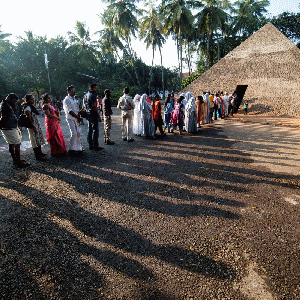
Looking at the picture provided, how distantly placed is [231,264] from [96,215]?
1.78 metres

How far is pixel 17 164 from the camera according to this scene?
459cm

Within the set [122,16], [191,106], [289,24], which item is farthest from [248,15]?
[191,106]

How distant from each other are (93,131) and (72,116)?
732 mm

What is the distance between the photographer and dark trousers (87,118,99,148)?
5691 mm

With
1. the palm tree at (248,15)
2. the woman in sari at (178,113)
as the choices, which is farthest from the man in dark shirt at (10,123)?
the palm tree at (248,15)

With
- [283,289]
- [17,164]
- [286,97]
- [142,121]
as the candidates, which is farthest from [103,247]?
[286,97]

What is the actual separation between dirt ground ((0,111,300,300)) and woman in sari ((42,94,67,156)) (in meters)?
0.67

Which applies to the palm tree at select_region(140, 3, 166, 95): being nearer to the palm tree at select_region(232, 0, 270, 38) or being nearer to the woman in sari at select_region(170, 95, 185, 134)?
the palm tree at select_region(232, 0, 270, 38)

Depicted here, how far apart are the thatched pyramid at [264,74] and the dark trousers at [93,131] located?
15.2 m

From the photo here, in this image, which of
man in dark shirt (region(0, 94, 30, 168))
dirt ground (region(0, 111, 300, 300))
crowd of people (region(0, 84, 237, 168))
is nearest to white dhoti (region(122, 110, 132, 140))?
crowd of people (region(0, 84, 237, 168))

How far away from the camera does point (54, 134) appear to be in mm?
5234

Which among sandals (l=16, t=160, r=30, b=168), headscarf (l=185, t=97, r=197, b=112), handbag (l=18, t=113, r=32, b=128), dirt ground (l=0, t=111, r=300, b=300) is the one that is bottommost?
dirt ground (l=0, t=111, r=300, b=300)

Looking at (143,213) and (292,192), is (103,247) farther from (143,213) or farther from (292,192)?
(292,192)

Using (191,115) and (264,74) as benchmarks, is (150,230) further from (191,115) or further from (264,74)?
(264,74)
